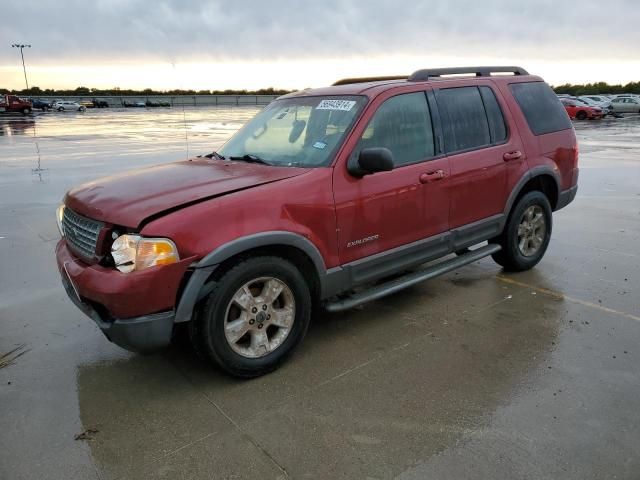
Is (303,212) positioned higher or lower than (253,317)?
higher

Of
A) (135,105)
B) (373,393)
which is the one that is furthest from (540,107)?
(135,105)

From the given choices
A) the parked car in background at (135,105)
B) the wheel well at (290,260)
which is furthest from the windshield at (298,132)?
the parked car in background at (135,105)

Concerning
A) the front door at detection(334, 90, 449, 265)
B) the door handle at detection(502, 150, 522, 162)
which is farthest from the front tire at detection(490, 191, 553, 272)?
the front door at detection(334, 90, 449, 265)

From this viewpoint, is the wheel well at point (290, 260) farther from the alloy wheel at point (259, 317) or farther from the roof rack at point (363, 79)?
the roof rack at point (363, 79)

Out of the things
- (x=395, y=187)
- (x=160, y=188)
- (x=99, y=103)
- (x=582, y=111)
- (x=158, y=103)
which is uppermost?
(x=99, y=103)

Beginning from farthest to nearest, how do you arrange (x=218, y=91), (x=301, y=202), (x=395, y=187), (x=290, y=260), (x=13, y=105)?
(x=218, y=91) → (x=13, y=105) → (x=395, y=187) → (x=290, y=260) → (x=301, y=202)

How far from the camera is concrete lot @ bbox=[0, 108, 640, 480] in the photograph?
2.72 metres

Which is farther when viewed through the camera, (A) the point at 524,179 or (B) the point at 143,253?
(A) the point at 524,179

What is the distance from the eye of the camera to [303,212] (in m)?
3.55

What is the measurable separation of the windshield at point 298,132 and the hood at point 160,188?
19 centimetres

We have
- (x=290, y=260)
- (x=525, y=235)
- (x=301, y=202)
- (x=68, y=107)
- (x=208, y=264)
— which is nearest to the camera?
(x=208, y=264)

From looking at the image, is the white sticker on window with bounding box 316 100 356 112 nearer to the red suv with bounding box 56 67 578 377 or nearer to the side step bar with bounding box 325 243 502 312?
the red suv with bounding box 56 67 578 377

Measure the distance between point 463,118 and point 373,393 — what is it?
2.61 metres

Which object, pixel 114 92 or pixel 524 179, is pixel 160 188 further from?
pixel 114 92
